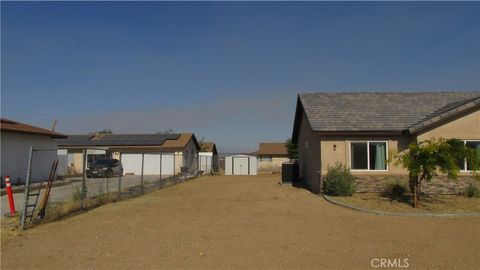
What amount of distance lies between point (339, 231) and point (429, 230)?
2.12m

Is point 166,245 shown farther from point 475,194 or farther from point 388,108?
point 388,108

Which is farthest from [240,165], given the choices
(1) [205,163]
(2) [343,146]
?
(2) [343,146]

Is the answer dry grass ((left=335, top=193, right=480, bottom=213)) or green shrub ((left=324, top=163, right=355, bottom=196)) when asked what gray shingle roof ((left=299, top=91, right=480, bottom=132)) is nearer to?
green shrub ((left=324, top=163, right=355, bottom=196))

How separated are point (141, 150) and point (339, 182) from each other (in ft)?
100

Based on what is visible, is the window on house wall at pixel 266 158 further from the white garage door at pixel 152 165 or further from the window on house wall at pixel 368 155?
the window on house wall at pixel 368 155

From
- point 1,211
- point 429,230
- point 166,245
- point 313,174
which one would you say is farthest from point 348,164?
point 1,211

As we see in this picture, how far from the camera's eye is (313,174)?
68.5 ft

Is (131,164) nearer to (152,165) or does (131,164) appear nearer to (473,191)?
(152,165)

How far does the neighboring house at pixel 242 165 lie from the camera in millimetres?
48219

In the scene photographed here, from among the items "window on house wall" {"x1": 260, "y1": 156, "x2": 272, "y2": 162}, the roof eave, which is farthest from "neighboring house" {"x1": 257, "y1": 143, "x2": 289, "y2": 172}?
the roof eave

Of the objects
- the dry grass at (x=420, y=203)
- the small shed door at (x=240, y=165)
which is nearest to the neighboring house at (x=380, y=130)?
the dry grass at (x=420, y=203)

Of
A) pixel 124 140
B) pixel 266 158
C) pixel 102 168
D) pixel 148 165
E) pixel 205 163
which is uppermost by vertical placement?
pixel 124 140

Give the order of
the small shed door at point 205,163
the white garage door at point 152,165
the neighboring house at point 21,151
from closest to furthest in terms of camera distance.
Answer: the neighboring house at point 21,151
the white garage door at point 152,165
the small shed door at point 205,163

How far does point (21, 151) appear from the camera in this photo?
1081 inches
